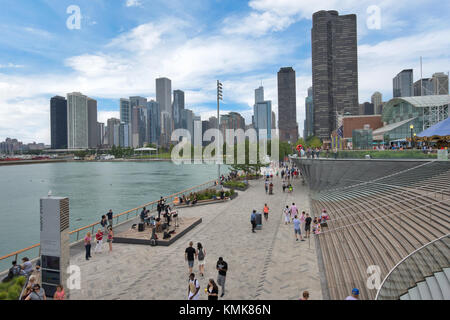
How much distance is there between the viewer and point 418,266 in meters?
6.66

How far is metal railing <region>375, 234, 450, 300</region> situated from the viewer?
20.7 feet

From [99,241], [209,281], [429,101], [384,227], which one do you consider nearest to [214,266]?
[209,281]

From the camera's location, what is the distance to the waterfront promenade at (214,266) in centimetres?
905

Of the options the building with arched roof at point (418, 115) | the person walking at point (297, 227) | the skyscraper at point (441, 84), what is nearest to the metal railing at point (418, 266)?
the person walking at point (297, 227)

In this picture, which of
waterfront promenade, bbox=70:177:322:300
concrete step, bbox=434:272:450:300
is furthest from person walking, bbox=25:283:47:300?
concrete step, bbox=434:272:450:300

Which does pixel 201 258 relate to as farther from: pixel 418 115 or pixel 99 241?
pixel 418 115

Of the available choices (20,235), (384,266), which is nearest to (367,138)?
(384,266)

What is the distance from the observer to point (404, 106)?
56.0m

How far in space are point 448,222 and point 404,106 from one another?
56737 millimetres

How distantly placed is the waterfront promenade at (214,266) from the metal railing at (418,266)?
2336mm

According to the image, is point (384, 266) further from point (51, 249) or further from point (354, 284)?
point (51, 249)

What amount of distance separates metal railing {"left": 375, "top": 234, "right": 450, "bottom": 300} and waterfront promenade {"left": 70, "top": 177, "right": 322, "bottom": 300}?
234 centimetres

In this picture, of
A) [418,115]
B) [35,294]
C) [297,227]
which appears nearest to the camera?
[35,294]

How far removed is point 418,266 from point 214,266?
23.7 feet
